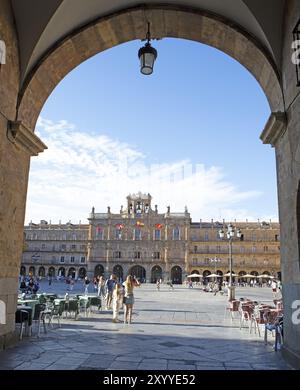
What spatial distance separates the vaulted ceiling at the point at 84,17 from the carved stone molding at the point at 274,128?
99cm

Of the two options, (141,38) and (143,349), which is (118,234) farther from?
(143,349)

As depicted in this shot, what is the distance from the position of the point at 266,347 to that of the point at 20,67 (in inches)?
263

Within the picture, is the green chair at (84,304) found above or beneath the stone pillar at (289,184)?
beneath

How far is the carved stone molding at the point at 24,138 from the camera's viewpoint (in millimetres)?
6466

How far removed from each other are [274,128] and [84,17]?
382 centimetres

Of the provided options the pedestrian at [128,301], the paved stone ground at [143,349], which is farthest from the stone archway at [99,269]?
the paved stone ground at [143,349]

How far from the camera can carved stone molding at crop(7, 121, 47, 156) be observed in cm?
647

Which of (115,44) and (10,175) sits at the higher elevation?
(115,44)

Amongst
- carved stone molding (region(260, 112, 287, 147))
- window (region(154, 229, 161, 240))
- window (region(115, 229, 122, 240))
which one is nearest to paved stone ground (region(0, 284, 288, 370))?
carved stone molding (region(260, 112, 287, 147))

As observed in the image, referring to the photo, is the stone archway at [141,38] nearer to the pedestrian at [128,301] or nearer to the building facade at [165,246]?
the pedestrian at [128,301]

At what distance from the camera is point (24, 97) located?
698cm

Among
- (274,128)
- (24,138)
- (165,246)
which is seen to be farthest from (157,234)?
(274,128)

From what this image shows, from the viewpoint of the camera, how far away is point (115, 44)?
7.69 metres

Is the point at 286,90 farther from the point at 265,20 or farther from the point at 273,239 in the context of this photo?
the point at 273,239
